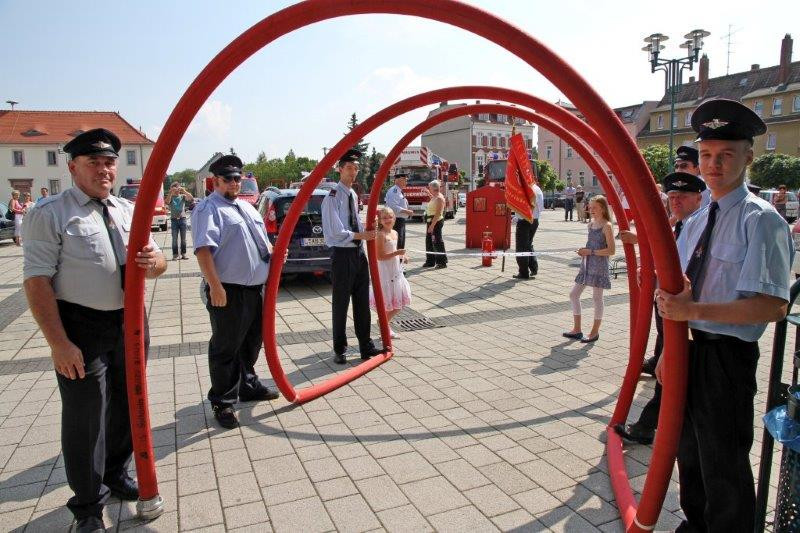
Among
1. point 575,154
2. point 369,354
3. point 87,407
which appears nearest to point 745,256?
point 87,407

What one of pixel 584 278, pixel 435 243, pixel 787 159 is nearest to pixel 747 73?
pixel 787 159

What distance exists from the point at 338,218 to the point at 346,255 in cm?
39

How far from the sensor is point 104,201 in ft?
9.90

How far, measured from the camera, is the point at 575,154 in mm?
67688

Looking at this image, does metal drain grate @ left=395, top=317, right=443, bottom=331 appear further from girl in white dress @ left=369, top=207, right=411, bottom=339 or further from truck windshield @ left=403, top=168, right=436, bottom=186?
truck windshield @ left=403, top=168, right=436, bottom=186

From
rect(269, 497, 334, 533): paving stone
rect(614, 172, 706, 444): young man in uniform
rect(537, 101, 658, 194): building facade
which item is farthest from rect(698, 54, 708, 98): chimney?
rect(269, 497, 334, 533): paving stone

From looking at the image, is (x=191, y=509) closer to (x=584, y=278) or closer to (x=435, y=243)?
(x=584, y=278)

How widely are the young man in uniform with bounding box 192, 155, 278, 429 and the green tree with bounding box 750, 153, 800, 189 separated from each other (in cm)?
4154

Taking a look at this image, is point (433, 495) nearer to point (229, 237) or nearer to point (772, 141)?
point (229, 237)

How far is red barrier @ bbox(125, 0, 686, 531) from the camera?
215 centimetres

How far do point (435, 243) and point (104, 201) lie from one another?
9.82 m

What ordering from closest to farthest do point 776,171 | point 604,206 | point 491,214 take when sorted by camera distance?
point 604,206 → point 491,214 → point 776,171

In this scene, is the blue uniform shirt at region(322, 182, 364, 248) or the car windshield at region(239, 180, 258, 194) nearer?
the blue uniform shirt at region(322, 182, 364, 248)

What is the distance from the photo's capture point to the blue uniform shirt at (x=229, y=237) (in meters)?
4.06
